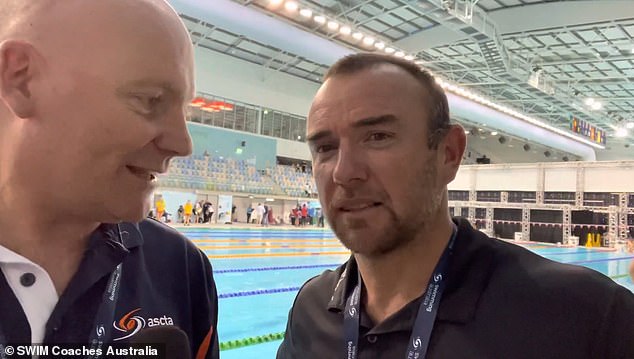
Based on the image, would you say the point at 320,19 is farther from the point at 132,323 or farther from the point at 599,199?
the point at 599,199

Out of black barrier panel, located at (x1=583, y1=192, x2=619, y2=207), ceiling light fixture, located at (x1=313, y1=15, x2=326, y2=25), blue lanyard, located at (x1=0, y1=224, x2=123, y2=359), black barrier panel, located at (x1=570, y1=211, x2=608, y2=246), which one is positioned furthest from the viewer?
black barrier panel, located at (x1=570, y1=211, x2=608, y2=246)

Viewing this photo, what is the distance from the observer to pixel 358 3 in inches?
634

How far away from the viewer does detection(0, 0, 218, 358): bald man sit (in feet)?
3.04

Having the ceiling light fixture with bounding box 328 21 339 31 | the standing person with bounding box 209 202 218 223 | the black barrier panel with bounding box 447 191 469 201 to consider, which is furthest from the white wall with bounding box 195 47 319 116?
the ceiling light fixture with bounding box 328 21 339 31

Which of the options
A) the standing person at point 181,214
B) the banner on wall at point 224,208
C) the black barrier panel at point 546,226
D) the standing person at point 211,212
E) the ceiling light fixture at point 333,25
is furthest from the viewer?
the banner on wall at point 224,208

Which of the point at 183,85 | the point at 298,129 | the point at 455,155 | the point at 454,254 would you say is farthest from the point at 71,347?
the point at 298,129

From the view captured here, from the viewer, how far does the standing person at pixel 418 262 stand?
1.38 metres

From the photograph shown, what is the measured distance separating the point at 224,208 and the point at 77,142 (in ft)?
74.8

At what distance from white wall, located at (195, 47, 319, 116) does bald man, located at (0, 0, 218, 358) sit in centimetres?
2293

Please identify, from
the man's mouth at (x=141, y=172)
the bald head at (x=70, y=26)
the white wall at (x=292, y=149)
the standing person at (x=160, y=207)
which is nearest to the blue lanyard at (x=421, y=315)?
Result: the man's mouth at (x=141, y=172)

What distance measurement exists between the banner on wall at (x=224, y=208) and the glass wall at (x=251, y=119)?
4.63 meters

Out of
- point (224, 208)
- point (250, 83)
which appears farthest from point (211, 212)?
point (250, 83)

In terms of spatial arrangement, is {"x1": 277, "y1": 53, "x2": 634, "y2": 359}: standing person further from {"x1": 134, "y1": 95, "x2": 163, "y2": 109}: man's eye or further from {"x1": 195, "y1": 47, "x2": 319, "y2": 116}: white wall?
{"x1": 195, "y1": 47, "x2": 319, "y2": 116}: white wall

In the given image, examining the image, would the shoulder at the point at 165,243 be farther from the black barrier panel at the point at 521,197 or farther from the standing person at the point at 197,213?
the black barrier panel at the point at 521,197
